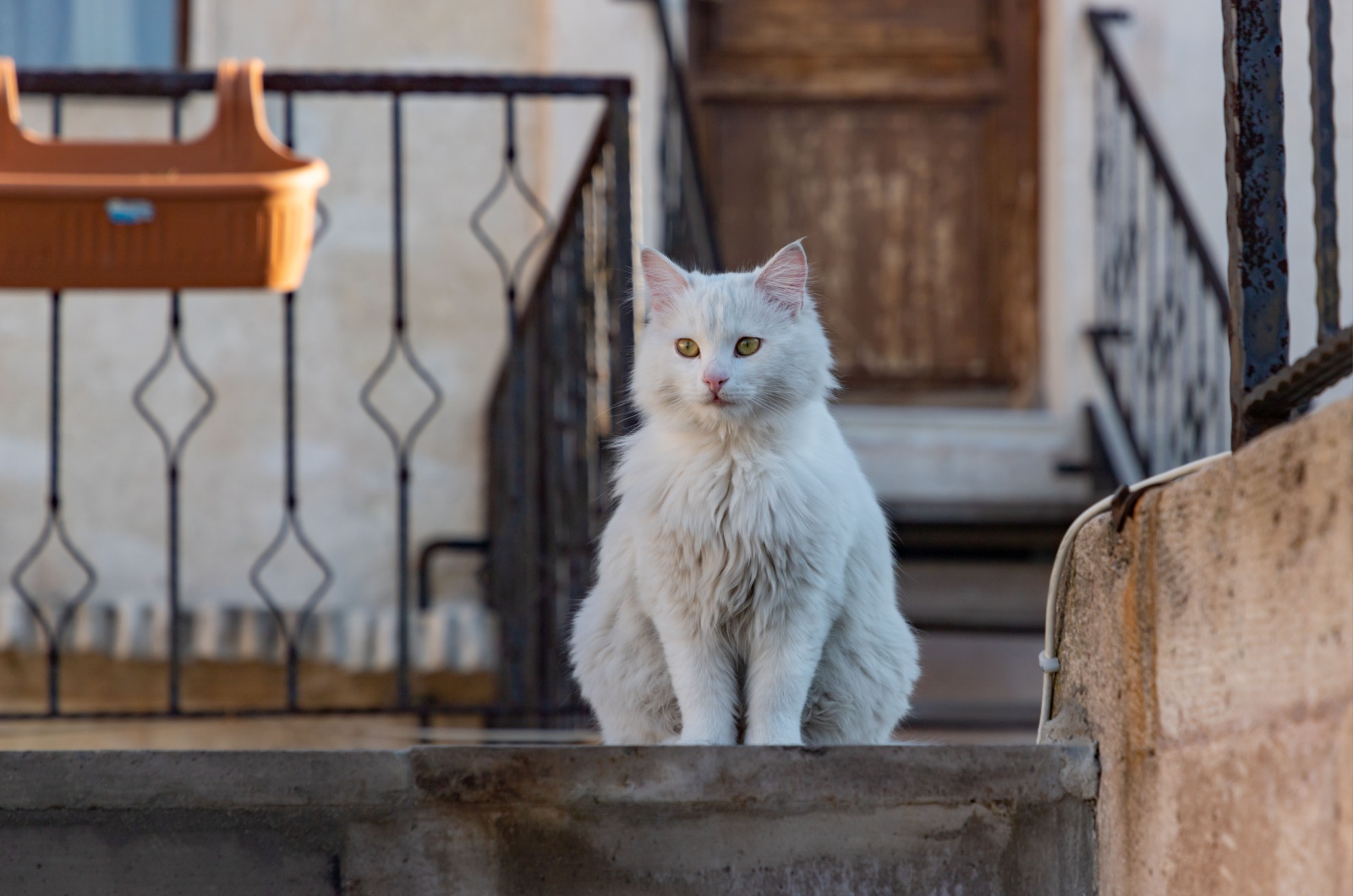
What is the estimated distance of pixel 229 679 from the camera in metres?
4.62

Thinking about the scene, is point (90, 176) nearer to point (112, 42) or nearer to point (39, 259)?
point (39, 259)

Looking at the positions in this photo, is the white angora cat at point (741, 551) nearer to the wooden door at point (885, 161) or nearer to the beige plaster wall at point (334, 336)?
the beige plaster wall at point (334, 336)

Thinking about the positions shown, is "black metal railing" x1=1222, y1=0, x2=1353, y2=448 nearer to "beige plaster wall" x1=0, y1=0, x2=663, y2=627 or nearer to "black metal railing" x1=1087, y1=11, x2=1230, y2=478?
"black metal railing" x1=1087, y1=11, x2=1230, y2=478

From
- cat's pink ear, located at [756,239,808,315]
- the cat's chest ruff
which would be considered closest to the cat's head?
cat's pink ear, located at [756,239,808,315]

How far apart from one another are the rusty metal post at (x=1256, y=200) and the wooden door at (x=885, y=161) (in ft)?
11.5

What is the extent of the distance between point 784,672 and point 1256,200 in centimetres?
84

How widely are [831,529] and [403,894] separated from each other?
28.3 inches

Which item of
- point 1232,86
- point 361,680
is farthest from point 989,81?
point 1232,86

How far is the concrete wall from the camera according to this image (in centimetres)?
120

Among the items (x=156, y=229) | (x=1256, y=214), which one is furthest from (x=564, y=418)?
(x=1256, y=214)

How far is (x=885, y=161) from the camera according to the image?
5.09 m

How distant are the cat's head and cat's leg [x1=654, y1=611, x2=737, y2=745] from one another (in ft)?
0.93

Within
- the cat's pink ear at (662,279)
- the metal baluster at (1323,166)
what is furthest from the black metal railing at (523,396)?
the metal baluster at (1323,166)

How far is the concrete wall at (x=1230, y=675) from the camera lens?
3.94 feet
